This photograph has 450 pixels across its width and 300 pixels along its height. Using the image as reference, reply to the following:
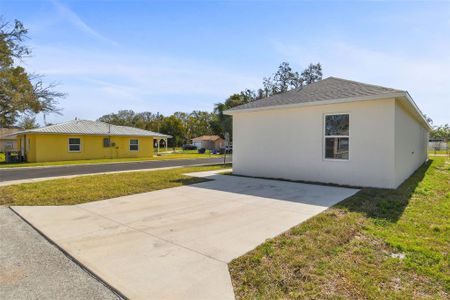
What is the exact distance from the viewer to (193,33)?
1141 centimetres

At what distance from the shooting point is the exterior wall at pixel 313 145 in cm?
796

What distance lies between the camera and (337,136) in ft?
29.1

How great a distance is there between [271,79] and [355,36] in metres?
24.0

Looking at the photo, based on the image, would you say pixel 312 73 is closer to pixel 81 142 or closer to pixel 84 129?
A: pixel 84 129

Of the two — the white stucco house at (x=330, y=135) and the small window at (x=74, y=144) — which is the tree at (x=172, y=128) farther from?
the white stucco house at (x=330, y=135)

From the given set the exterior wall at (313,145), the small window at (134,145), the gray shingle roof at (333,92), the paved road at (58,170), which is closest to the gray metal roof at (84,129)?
the small window at (134,145)

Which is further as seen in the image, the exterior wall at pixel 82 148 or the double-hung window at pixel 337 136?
the exterior wall at pixel 82 148

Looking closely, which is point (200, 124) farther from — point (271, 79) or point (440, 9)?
point (440, 9)

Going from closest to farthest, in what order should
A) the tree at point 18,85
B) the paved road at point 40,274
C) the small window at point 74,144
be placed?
the paved road at point 40,274 < the tree at point 18,85 < the small window at point 74,144

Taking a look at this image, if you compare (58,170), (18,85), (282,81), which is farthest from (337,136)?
(282,81)

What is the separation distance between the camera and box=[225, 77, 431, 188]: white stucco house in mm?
7961

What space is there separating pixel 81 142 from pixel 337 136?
2161cm

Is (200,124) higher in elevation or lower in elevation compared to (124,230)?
higher

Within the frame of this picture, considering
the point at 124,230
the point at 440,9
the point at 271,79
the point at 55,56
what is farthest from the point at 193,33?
the point at 271,79
